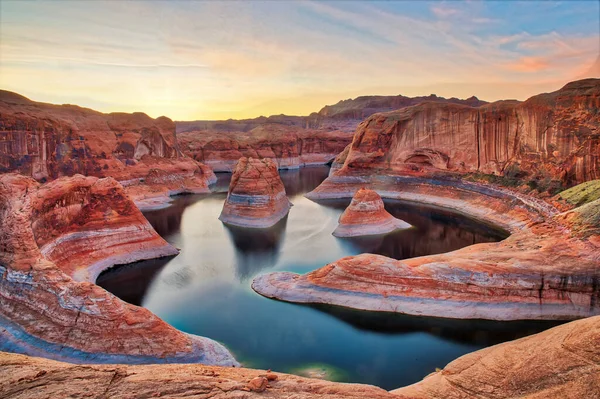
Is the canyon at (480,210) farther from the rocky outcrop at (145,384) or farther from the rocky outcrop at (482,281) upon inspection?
the rocky outcrop at (145,384)

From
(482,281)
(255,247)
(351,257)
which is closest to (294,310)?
(351,257)

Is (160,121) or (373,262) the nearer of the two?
(373,262)

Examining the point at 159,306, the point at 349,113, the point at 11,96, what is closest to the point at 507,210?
the point at 159,306

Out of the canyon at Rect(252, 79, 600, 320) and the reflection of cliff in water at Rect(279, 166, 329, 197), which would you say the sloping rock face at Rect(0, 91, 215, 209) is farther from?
the canyon at Rect(252, 79, 600, 320)

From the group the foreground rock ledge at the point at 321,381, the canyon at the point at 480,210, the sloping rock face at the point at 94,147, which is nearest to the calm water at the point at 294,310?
the canyon at the point at 480,210

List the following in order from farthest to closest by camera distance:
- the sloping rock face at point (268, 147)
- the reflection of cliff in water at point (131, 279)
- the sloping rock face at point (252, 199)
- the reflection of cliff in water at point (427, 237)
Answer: the sloping rock face at point (268, 147) < the sloping rock face at point (252, 199) < the reflection of cliff in water at point (427, 237) < the reflection of cliff in water at point (131, 279)

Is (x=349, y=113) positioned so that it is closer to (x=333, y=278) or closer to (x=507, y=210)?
(x=507, y=210)
